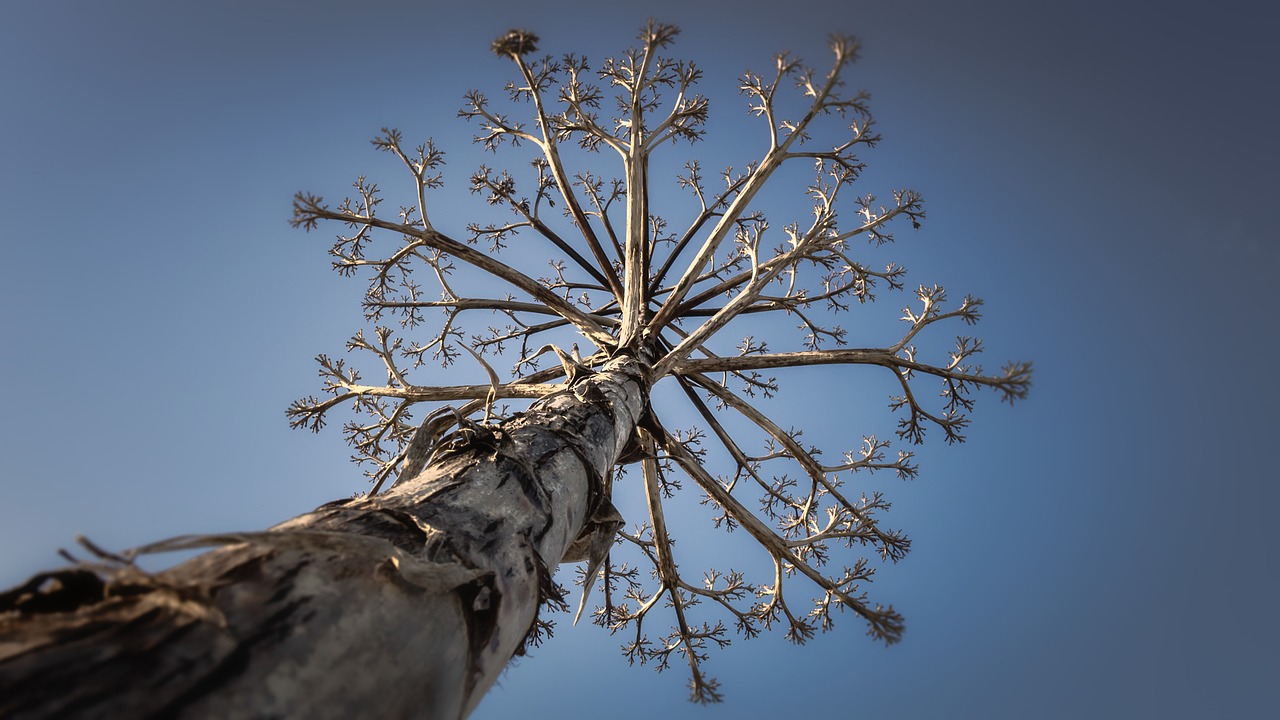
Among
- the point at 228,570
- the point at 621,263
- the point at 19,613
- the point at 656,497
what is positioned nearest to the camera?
the point at 19,613

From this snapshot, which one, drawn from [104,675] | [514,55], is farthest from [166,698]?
[514,55]

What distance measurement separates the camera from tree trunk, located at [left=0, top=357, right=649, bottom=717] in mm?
927

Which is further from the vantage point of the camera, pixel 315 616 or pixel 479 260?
pixel 479 260

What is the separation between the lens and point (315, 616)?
1228 millimetres

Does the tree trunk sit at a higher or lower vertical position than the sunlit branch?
lower

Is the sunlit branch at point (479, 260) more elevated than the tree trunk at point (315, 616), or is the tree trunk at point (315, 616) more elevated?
the sunlit branch at point (479, 260)

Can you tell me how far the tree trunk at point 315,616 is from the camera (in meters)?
0.93

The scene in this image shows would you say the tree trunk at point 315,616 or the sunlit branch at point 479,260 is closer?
the tree trunk at point 315,616

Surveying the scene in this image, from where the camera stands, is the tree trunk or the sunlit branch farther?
the sunlit branch

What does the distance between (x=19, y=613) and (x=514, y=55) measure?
5558mm

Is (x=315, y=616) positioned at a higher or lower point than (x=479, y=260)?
lower

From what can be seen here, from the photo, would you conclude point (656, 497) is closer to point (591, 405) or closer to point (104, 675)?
point (591, 405)

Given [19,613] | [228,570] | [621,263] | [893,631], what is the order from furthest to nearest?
[621,263]
[893,631]
[228,570]
[19,613]

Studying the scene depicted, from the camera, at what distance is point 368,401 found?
18.9 feet
